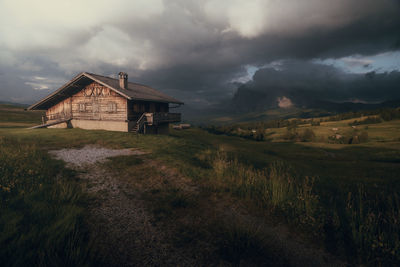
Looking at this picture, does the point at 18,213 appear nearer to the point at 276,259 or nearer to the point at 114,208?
the point at 114,208

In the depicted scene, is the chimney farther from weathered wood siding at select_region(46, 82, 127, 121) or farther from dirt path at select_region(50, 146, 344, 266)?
dirt path at select_region(50, 146, 344, 266)

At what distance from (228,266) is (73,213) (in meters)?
3.68

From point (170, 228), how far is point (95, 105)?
26492 millimetres

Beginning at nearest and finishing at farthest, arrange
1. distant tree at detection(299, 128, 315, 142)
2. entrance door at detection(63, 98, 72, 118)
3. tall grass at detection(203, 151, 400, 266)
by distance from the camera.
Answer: tall grass at detection(203, 151, 400, 266) < entrance door at detection(63, 98, 72, 118) < distant tree at detection(299, 128, 315, 142)

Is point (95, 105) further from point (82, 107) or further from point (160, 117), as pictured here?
point (160, 117)

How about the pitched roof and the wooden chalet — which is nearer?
the pitched roof

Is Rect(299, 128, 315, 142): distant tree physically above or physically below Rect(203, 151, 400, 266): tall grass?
below

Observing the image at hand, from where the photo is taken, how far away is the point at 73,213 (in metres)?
4.05

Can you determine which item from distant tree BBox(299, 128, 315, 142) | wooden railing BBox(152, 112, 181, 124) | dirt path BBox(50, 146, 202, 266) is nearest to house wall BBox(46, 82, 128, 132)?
wooden railing BBox(152, 112, 181, 124)

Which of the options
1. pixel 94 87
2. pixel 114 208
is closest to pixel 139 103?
pixel 94 87

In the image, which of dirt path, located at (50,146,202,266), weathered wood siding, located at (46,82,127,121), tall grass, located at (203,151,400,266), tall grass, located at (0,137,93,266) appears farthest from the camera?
weathered wood siding, located at (46,82,127,121)

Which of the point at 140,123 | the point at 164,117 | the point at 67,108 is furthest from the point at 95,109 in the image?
the point at 164,117

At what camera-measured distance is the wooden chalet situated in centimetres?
2359

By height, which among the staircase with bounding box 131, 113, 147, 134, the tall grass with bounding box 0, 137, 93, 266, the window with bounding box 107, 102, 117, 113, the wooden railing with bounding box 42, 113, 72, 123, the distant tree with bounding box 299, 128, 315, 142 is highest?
the window with bounding box 107, 102, 117, 113
